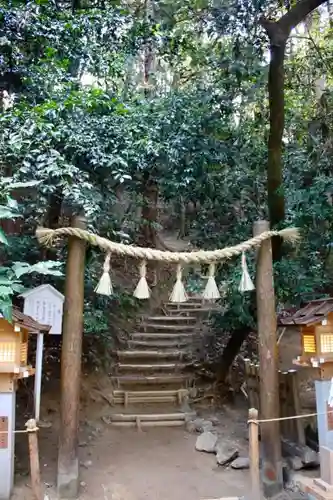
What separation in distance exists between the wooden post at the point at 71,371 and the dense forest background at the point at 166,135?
285 millimetres

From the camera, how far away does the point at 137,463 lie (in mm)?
4992

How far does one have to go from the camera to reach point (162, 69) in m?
12.1

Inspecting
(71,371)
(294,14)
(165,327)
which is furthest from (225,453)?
(294,14)

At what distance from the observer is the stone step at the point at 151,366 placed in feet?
25.1

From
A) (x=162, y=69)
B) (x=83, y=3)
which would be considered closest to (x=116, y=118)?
(x=83, y=3)

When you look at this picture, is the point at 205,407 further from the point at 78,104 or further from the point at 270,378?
the point at 78,104

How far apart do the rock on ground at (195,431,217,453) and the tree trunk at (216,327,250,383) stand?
5.02ft

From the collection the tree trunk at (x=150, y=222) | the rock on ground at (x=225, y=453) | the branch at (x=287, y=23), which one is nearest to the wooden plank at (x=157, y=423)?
the rock on ground at (x=225, y=453)

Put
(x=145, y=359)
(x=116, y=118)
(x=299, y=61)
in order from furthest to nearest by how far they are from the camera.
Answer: (x=145, y=359) → (x=299, y=61) → (x=116, y=118)

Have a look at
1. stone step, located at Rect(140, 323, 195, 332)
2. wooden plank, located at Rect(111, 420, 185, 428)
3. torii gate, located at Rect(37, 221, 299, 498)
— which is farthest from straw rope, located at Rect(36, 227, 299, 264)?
stone step, located at Rect(140, 323, 195, 332)

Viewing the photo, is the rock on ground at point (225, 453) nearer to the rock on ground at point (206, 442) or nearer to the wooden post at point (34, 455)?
the rock on ground at point (206, 442)

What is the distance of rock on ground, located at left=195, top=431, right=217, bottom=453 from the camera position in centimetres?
533

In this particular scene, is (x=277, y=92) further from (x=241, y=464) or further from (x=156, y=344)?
(x=156, y=344)

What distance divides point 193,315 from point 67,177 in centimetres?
618
